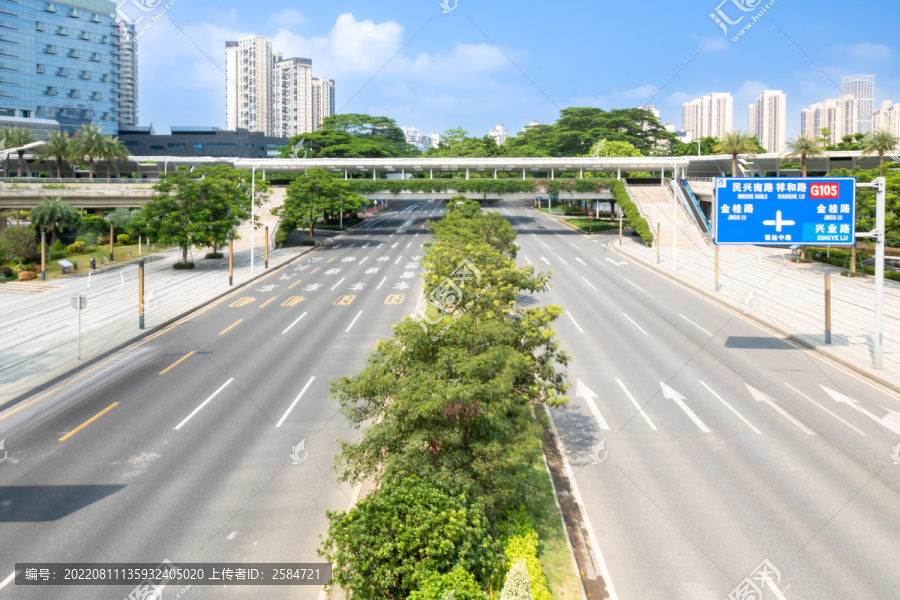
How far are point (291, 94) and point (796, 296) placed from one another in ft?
599

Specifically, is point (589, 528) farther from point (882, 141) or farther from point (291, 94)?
point (291, 94)

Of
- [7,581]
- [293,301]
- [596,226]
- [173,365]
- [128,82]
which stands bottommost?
[7,581]

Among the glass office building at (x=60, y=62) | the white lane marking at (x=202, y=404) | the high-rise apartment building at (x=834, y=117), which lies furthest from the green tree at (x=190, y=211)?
the high-rise apartment building at (x=834, y=117)

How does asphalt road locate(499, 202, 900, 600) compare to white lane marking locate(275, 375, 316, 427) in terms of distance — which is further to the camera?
white lane marking locate(275, 375, 316, 427)

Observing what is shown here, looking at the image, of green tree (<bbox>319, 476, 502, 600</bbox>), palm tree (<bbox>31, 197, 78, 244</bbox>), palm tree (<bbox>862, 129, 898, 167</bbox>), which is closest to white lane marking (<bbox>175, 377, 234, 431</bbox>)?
green tree (<bbox>319, 476, 502, 600</bbox>)

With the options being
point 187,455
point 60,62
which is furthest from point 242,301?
point 60,62

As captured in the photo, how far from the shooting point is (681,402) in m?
20.0

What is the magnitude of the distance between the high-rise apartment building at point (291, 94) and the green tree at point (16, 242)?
154 m

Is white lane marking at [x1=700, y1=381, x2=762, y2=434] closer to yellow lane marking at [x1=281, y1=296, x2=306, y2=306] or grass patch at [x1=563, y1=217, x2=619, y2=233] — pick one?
yellow lane marking at [x1=281, y1=296, x2=306, y2=306]

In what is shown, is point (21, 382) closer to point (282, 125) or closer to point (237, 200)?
point (237, 200)

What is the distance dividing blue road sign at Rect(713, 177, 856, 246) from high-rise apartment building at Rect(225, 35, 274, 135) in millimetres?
177836

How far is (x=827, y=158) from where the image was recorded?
243 feet

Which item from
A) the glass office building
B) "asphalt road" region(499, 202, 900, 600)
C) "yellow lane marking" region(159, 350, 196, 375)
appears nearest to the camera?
"asphalt road" region(499, 202, 900, 600)

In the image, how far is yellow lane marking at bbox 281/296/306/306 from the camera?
35.8 m
